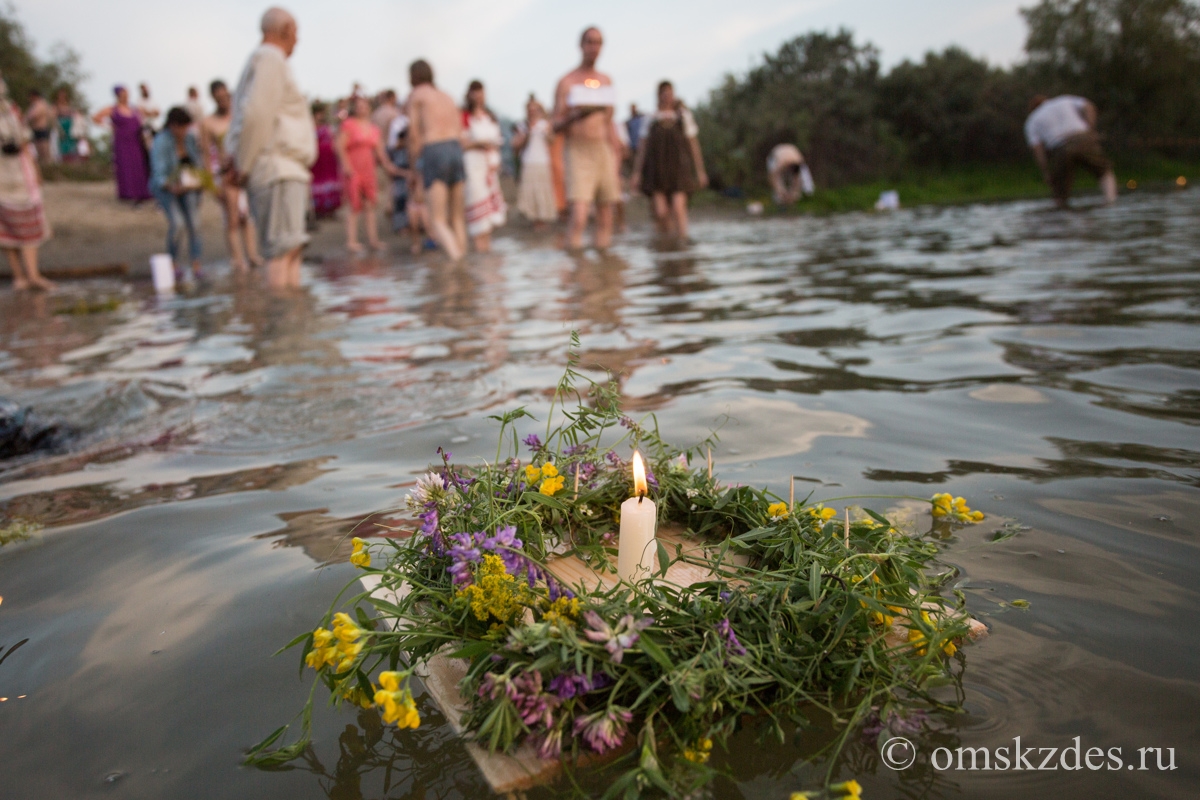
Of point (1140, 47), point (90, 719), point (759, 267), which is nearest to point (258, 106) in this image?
point (759, 267)

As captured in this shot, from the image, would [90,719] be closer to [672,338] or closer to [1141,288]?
[672,338]

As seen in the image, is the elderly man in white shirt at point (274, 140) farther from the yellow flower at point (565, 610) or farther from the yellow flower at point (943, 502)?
the yellow flower at point (565, 610)

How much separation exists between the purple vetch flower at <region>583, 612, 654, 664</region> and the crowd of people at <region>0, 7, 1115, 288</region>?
6691mm

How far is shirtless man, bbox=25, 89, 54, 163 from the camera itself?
55.5 feet

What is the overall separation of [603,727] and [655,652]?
123 millimetres

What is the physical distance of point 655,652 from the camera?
121cm

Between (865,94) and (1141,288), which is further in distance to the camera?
(865,94)

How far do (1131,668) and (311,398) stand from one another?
3.29 metres

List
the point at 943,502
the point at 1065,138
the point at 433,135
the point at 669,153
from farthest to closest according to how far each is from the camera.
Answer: the point at 1065,138 < the point at 669,153 < the point at 433,135 < the point at 943,502

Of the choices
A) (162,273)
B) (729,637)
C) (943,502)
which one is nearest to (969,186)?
(162,273)

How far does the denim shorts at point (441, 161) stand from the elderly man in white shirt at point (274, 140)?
2353 millimetres

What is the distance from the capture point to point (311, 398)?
3.90 metres

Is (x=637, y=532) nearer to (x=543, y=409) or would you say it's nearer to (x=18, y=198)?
(x=543, y=409)

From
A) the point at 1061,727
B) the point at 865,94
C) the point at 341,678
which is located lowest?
the point at 1061,727
